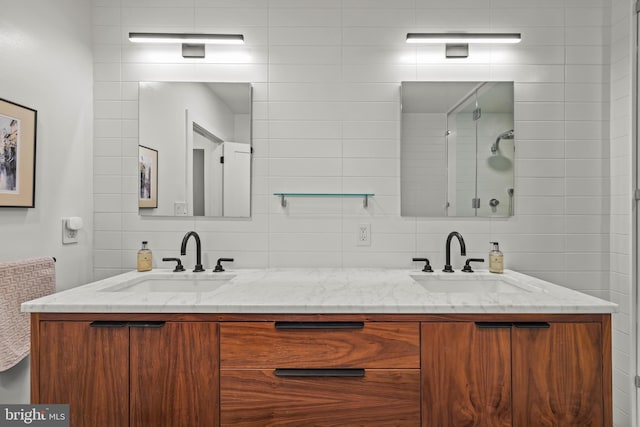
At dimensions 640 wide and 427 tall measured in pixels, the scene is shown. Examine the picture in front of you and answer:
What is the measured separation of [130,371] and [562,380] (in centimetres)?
157

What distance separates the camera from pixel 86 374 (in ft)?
4.46

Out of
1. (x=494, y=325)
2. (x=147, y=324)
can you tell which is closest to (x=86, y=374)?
(x=147, y=324)

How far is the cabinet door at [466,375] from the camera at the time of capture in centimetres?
134

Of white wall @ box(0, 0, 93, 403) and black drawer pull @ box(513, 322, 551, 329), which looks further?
white wall @ box(0, 0, 93, 403)

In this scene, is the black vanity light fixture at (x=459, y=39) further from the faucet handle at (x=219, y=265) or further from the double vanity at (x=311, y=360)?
the faucet handle at (x=219, y=265)

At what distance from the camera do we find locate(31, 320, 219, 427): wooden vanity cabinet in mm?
1354

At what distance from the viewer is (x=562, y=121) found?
213 centimetres

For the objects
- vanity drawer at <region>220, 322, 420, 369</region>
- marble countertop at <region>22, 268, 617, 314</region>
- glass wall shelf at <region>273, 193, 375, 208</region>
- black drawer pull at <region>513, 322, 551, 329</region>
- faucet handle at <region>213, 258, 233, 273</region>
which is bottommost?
vanity drawer at <region>220, 322, 420, 369</region>

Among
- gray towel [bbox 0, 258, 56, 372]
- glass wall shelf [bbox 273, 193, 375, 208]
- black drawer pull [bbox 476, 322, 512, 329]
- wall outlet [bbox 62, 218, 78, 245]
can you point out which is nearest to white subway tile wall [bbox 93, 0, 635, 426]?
glass wall shelf [bbox 273, 193, 375, 208]

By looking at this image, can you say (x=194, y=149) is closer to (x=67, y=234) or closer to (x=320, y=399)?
(x=67, y=234)

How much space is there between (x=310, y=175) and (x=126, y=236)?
114cm

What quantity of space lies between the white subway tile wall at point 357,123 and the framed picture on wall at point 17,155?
0.48 m

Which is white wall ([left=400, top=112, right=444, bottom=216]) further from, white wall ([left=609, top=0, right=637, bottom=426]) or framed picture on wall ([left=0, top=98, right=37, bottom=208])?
framed picture on wall ([left=0, top=98, right=37, bottom=208])

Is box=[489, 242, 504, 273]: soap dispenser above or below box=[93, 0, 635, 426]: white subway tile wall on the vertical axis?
below
